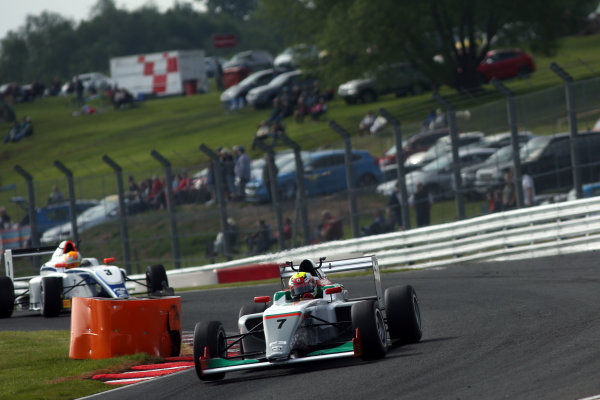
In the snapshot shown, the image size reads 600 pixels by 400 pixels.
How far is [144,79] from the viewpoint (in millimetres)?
67188

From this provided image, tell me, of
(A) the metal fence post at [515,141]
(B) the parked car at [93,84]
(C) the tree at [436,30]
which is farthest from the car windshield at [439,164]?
(B) the parked car at [93,84]

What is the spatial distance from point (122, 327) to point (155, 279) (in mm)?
Answer: 6935

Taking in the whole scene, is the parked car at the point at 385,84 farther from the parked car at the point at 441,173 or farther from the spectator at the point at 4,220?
the parked car at the point at 441,173

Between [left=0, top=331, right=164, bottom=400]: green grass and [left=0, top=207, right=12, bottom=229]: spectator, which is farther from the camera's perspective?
[left=0, top=207, right=12, bottom=229]: spectator

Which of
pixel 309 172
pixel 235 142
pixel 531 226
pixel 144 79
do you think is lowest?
pixel 531 226

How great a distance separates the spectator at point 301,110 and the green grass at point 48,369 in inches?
1153

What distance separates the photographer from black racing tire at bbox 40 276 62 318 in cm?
1783

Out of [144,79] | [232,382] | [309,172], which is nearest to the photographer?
[232,382]

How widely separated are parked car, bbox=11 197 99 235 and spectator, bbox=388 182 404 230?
24.6 feet

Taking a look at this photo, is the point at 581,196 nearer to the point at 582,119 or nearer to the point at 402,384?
the point at 582,119

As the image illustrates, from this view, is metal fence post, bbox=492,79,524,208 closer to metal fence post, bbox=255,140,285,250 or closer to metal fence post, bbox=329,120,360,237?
metal fence post, bbox=329,120,360,237

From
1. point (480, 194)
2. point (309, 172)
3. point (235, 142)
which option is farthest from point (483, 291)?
point (235, 142)

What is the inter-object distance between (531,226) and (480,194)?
1641 mm

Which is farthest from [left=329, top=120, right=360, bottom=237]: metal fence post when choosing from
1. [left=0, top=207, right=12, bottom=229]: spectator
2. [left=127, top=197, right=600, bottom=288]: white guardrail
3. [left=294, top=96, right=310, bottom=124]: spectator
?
[left=294, top=96, right=310, bottom=124]: spectator
